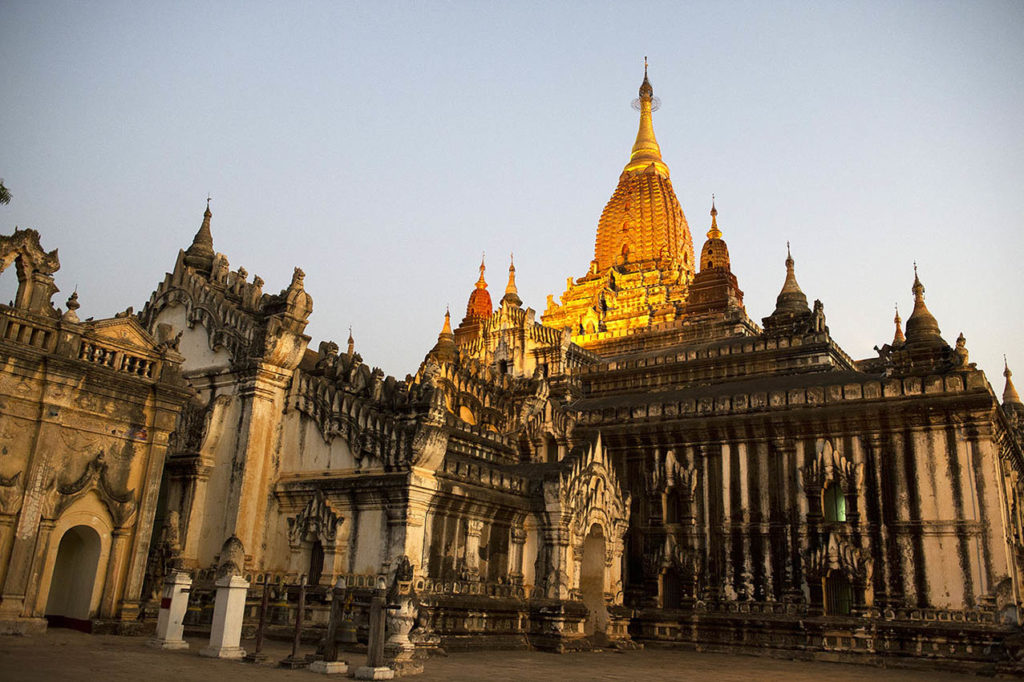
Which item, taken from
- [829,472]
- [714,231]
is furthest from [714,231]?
[829,472]

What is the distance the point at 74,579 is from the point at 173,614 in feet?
12.1

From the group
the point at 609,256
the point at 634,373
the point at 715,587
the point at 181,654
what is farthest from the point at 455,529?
the point at 609,256

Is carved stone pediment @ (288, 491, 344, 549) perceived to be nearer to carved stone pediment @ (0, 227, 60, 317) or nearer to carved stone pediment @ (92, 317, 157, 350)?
carved stone pediment @ (92, 317, 157, 350)

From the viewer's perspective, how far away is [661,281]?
71.7m

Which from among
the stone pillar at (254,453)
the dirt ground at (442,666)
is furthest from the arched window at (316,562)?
the dirt ground at (442,666)

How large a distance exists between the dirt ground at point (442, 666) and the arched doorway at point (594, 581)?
1.61 metres

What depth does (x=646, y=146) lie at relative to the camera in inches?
3312

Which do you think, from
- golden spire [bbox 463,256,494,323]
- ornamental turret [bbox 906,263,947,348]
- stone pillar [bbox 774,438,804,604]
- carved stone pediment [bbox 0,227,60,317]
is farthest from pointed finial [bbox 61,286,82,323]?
golden spire [bbox 463,256,494,323]

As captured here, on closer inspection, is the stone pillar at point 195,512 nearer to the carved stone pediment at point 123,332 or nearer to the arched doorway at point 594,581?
the carved stone pediment at point 123,332

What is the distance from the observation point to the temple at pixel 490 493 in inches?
737

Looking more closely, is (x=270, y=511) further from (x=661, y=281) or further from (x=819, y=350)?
(x=661, y=281)

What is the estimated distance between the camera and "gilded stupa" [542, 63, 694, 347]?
70125 millimetres

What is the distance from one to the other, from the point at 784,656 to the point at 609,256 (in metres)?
53.2

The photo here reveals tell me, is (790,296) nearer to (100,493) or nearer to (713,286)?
(713,286)
